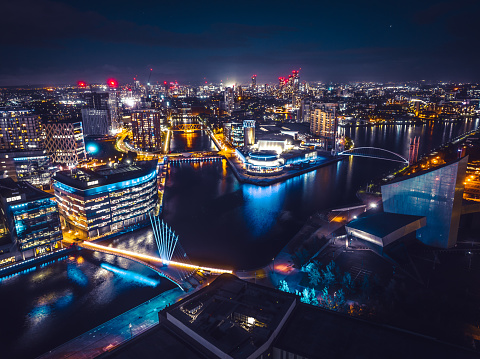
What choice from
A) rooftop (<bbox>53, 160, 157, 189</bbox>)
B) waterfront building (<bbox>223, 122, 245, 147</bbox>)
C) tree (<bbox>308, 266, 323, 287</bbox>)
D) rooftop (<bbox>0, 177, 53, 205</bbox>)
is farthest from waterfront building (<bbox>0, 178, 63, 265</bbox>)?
waterfront building (<bbox>223, 122, 245, 147</bbox>)

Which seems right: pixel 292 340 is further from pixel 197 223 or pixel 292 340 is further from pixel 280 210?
pixel 280 210

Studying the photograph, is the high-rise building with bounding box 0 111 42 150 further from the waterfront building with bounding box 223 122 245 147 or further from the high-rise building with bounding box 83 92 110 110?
the high-rise building with bounding box 83 92 110 110

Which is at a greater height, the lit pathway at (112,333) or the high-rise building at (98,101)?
the high-rise building at (98,101)

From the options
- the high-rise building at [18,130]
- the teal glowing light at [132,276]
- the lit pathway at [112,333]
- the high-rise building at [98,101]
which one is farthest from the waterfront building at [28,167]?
the high-rise building at [98,101]

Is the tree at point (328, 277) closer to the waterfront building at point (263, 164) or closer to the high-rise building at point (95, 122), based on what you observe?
the waterfront building at point (263, 164)

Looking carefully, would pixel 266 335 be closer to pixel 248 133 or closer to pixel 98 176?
pixel 98 176

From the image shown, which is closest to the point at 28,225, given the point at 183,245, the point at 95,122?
the point at 183,245
